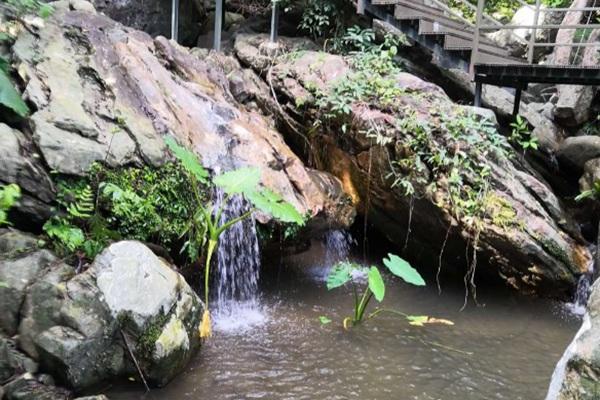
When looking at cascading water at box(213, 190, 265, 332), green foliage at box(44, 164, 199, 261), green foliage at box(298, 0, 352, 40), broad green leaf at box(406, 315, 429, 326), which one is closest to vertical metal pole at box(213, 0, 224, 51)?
green foliage at box(298, 0, 352, 40)

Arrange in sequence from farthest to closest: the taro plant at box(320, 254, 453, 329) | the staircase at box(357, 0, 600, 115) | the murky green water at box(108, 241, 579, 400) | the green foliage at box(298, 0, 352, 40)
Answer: the green foliage at box(298, 0, 352, 40) → the staircase at box(357, 0, 600, 115) → the taro plant at box(320, 254, 453, 329) → the murky green water at box(108, 241, 579, 400)

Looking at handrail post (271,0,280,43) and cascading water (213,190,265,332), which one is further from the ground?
handrail post (271,0,280,43)

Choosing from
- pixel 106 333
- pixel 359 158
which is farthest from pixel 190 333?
pixel 359 158

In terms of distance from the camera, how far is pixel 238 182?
4.85 m

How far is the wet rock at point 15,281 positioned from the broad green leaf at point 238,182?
1.69 meters

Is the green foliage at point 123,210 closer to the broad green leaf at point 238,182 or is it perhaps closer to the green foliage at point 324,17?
the broad green leaf at point 238,182

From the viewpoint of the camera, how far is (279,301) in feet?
19.6

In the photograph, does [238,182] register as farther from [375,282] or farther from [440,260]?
[440,260]

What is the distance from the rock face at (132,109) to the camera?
4.75 metres

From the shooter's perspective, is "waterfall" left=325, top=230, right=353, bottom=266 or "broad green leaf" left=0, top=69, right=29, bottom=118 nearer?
"broad green leaf" left=0, top=69, right=29, bottom=118

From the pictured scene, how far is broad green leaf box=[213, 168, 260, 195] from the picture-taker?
4781mm

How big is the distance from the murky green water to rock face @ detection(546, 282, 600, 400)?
6.38 feet

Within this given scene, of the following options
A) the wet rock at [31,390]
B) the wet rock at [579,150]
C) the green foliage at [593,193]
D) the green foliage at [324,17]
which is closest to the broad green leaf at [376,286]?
the wet rock at [31,390]

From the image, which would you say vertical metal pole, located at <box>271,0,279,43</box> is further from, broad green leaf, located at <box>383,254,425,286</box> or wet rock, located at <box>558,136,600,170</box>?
wet rock, located at <box>558,136,600,170</box>
